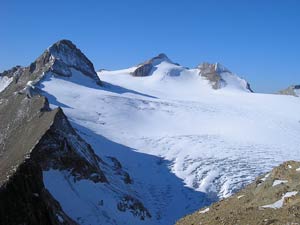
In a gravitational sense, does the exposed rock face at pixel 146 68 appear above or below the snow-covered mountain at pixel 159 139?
above

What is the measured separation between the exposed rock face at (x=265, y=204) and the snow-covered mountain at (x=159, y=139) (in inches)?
600

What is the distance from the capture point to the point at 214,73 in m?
105

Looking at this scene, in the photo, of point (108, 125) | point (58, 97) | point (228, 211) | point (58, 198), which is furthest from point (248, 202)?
point (58, 97)

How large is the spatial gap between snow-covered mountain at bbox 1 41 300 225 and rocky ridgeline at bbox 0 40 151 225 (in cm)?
52

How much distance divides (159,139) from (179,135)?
107 inches

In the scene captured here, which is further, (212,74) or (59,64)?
(212,74)

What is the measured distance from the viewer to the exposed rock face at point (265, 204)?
13664mm

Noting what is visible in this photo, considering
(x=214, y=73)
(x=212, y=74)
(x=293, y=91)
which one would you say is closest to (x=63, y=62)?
(x=212, y=74)

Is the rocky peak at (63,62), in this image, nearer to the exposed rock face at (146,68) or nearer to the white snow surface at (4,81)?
the white snow surface at (4,81)

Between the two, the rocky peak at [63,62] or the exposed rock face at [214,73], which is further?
the exposed rock face at [214,73]

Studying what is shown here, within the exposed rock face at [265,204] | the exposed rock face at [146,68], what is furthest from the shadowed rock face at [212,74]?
→ the exposed rock face at [265,204]

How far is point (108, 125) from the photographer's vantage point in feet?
201

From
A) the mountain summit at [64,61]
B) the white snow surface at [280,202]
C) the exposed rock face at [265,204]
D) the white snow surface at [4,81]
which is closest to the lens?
the exposed rock face at [265,204]

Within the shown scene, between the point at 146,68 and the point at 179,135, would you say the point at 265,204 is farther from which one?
the point at 146,68
